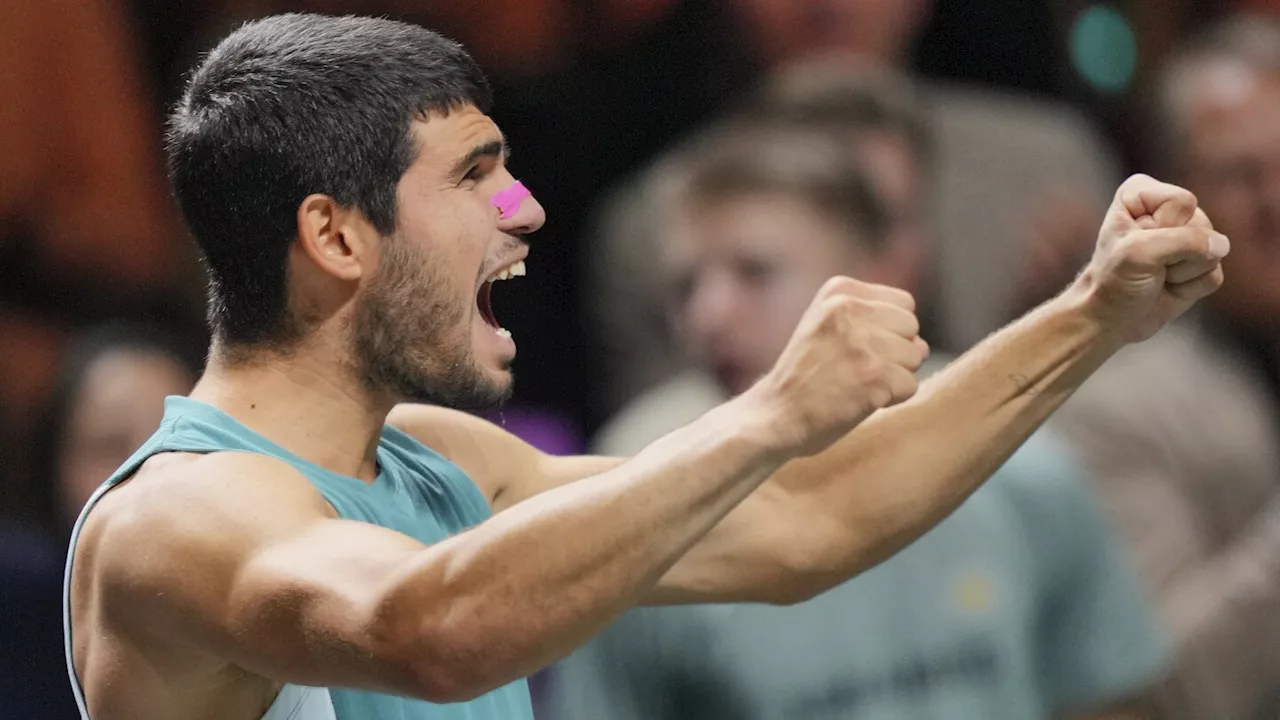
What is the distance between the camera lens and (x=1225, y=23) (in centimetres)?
351

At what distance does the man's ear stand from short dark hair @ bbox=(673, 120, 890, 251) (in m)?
1.17

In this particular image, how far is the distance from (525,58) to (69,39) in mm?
790

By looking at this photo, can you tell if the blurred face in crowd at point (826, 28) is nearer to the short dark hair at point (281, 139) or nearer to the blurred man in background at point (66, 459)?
the blurred man in background at point (66, 459)

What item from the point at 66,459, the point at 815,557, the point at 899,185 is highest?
the point at 899,185

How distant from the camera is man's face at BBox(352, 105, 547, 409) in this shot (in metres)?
1.55

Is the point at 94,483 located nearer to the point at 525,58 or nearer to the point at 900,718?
the point at 525,58

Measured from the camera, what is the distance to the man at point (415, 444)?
1244mm

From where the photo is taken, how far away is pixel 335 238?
1547 mm

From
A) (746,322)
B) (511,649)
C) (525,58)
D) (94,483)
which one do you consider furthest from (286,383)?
(525,58)

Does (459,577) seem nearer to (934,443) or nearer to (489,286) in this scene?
(489,286)

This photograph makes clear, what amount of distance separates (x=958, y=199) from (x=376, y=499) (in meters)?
1.82

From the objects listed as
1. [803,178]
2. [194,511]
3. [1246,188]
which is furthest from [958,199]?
[194,511]

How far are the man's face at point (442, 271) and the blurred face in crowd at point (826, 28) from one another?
1.71 meters

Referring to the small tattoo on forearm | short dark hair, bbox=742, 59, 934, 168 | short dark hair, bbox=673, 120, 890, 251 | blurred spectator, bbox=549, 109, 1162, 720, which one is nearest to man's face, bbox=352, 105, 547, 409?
the small tattoo on forearm
